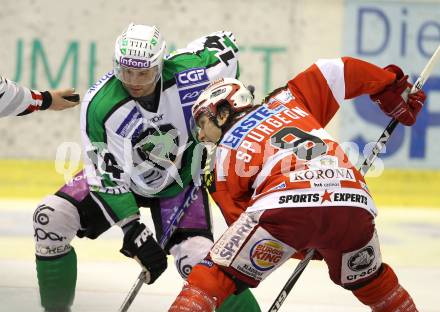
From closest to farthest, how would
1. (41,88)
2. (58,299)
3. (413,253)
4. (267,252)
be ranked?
(267,252)
(58,299)
(413,253)
(41,88)

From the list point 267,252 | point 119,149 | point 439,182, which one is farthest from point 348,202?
point 439,182

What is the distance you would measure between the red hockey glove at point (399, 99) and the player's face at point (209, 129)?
0.77m

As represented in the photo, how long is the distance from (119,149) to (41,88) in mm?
3396

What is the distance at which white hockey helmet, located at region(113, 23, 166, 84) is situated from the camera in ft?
12.5

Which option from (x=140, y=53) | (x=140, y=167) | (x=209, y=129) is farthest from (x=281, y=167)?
(x=140, y=167)

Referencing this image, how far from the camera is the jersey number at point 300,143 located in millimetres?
3207

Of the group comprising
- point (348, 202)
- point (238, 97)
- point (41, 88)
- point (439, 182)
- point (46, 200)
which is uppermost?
point (238, 97)

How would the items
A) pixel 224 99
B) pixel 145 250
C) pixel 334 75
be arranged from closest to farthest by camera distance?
pixel 224 99 → pixel 334 75 → pixel 145 250

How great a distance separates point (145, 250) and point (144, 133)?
448 mm

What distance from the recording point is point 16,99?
4.15 m

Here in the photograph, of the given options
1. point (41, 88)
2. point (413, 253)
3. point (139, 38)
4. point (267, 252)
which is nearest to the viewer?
point (267, 252)

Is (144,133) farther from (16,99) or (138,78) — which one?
(16,99)

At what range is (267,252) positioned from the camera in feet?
10.4

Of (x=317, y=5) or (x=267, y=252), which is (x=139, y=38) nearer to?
(x=267, y=252)
